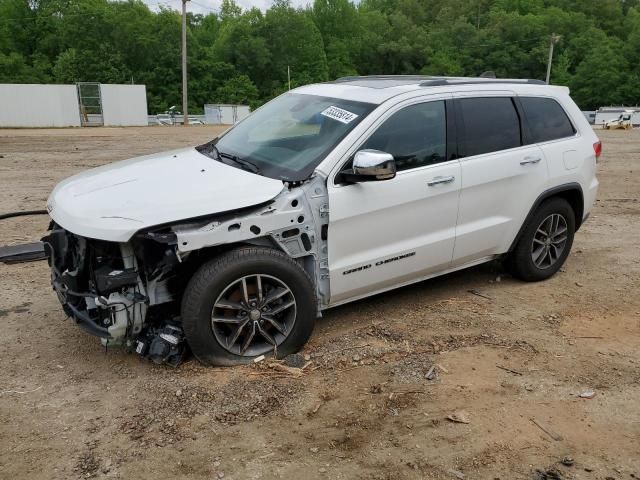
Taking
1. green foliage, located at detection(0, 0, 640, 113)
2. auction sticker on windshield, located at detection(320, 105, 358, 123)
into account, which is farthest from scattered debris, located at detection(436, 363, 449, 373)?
green foliage, located at detection(0, 0, 640, 113)

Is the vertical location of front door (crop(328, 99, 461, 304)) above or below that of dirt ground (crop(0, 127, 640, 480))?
above

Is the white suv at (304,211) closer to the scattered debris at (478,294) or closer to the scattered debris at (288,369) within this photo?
the scattered debris at (288,369)

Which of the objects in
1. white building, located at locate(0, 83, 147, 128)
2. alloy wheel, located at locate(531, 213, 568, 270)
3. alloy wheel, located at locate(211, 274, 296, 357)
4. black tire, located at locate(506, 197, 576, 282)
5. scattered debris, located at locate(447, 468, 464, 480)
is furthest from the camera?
white building, located at locate(0, 83, 147, 128)

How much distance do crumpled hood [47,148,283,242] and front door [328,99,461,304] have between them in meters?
0.62

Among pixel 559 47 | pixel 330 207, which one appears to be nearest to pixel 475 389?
pixel 330 207

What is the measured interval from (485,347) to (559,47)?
94.3 meters

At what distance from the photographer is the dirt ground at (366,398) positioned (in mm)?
2967

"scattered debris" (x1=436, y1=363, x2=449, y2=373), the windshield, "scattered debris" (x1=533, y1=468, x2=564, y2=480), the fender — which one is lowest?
"scattered debris" (x1=533, y1=468, x2=564, y2=480)

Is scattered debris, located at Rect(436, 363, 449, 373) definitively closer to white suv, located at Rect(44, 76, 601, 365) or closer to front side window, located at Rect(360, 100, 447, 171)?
white suv, located at Rect(44, 76, 601, 365)

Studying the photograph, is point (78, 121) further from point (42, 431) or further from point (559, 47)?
point (559, 47)

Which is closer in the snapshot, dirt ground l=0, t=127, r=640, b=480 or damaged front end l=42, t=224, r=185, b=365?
dirt ground l=0, t=127, r=640, b=480

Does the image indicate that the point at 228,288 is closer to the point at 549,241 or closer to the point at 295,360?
the point at 295,360

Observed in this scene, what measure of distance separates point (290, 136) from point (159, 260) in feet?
4.86

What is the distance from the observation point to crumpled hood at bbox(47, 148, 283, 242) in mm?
3426
